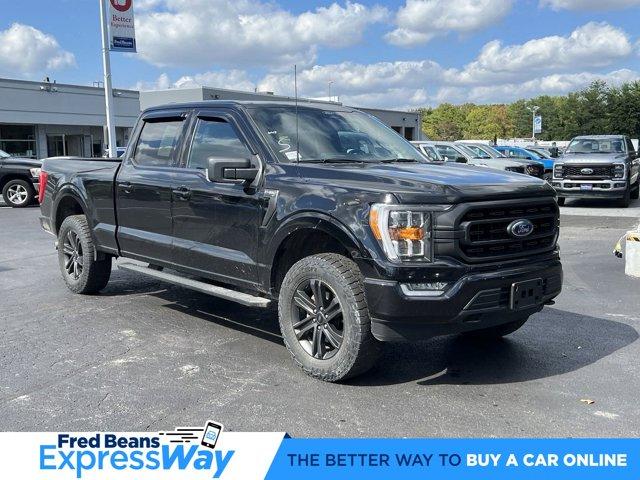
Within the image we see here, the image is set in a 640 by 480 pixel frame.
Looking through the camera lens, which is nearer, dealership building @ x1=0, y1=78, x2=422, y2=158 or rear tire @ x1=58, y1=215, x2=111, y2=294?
rear tire @ x1=58, y1=215, x2=111, y2=294

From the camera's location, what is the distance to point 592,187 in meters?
Answer: 17.5

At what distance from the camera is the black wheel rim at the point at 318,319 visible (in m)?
4.39

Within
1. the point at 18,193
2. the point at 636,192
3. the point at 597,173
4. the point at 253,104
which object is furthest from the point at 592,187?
the point at 18,193

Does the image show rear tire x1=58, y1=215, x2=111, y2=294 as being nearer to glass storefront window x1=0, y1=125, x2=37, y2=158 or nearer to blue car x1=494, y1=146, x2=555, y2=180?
blue car x1=494, y1=146, x2=555, y2=180

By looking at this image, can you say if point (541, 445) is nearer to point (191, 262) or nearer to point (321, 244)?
point (321, 244)

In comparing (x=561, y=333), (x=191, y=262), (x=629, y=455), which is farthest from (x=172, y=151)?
(x=629, y=455)

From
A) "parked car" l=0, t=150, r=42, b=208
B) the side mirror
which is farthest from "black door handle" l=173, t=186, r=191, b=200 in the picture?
"parked car" l=0, t=150, r=42, b=208

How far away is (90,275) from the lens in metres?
6.82

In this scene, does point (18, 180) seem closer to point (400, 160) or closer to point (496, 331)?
point (400, 160)

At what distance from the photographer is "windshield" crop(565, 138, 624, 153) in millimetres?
18559

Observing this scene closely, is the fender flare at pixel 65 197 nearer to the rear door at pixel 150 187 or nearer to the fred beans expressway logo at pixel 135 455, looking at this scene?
the rear door at pixel 150 187

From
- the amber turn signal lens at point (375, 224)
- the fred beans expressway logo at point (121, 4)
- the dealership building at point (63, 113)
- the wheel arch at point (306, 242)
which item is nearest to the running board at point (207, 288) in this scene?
the wheel arch at point (306, 242)

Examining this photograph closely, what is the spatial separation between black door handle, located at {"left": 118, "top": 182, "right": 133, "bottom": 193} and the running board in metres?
0.71

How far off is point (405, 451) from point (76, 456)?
1486 mm
